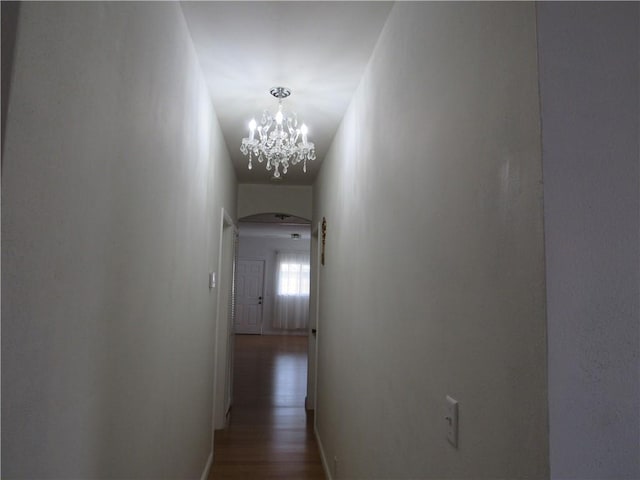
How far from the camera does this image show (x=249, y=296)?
448 inches

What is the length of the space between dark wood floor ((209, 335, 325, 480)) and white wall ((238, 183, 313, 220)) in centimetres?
221

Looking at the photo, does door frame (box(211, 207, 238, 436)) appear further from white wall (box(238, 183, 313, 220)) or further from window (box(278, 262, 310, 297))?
window (box(278, 262, 310, 297))

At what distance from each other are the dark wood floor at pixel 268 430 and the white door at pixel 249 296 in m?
4.01

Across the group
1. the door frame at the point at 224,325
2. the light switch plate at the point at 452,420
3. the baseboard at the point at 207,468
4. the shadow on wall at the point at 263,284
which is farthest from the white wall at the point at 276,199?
the shadow on wall at the point at 263,284

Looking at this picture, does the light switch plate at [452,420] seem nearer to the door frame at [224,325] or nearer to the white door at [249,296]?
the door frame at [224,325]

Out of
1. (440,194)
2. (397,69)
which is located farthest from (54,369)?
(397,69)

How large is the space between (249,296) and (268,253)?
4.09ft

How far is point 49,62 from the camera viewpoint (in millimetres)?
749

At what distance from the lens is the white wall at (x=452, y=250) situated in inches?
30.6

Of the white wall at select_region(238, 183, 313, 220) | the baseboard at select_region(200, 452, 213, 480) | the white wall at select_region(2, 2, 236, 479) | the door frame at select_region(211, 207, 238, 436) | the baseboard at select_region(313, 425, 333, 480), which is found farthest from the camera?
A: the white wall at select_region(238, 183, 313, 220)

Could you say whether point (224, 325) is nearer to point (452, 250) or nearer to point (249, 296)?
point (452, 250)

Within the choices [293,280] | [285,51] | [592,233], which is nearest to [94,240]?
[592,233]

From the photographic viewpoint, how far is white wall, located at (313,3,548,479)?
777mm

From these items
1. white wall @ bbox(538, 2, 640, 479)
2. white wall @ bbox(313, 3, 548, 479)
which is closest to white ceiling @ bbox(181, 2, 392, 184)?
white wall @ bbox(313, 3, 548, 479)
